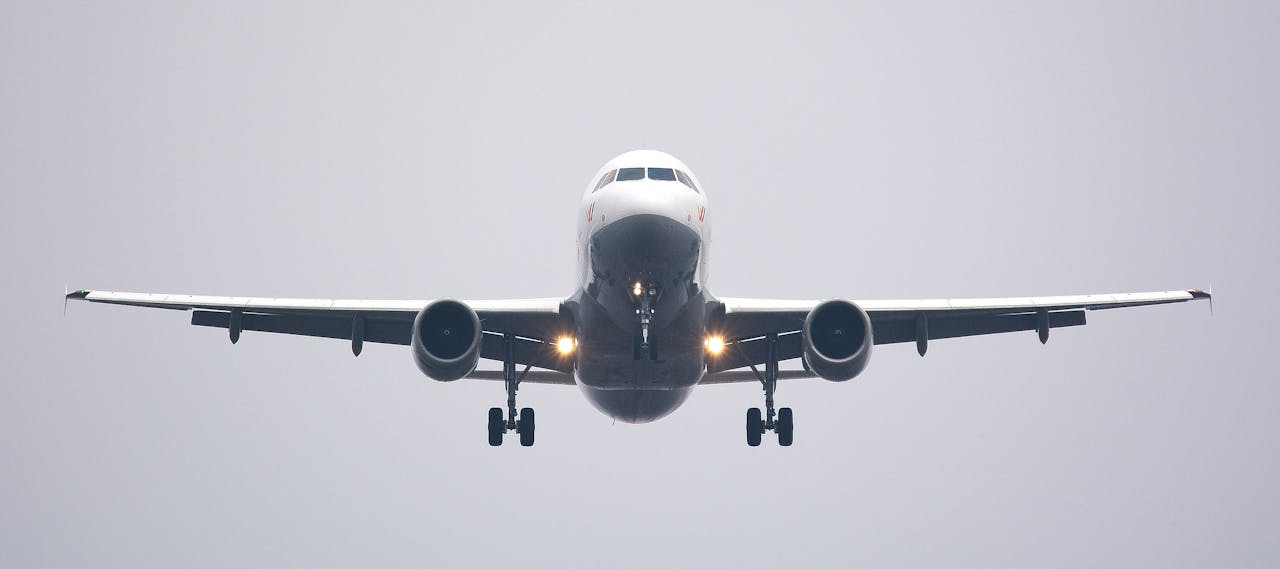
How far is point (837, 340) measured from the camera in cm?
2658

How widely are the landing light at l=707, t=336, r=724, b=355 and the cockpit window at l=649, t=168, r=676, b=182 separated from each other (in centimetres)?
427

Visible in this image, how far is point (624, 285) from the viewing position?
25359mm

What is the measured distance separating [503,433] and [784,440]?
20.9 ft

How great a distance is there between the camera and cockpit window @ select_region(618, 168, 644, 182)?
25277 mm

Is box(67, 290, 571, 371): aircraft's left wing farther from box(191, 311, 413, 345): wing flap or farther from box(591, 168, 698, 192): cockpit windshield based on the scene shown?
box(591, 168, 698, 192): cockpit windshield

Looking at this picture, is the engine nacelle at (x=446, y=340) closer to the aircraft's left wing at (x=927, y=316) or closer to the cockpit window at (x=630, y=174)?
the cockpit window at (x=630, y=174)

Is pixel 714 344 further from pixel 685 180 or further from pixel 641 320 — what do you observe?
pixel 685 180

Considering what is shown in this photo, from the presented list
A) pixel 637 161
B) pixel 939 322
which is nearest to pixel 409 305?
pixel 637 161

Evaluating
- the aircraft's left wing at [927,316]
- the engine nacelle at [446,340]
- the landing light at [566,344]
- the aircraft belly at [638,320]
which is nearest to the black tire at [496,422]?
the aircraft belly at [638,320]

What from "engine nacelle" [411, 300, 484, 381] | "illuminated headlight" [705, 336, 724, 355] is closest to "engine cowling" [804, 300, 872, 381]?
"illuminated headlight" [705, 336, 724, 355]

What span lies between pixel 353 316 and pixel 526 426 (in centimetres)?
508

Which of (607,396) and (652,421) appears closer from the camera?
(607,396)

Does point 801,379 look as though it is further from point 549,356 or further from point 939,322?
point 549,356

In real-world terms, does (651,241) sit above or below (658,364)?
above
